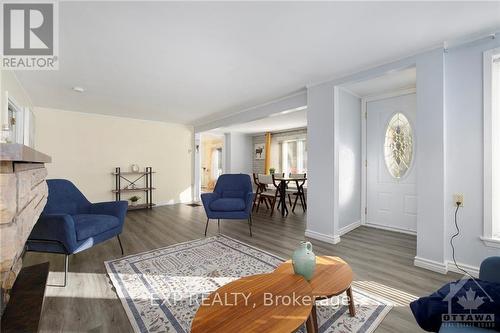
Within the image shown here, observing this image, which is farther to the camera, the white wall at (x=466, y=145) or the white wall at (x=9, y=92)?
the white wall at (x=9, y=92)

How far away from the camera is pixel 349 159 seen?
3676 millimetres

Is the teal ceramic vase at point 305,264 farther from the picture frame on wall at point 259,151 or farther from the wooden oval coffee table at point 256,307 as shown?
the picture frame on wall at point 259,151

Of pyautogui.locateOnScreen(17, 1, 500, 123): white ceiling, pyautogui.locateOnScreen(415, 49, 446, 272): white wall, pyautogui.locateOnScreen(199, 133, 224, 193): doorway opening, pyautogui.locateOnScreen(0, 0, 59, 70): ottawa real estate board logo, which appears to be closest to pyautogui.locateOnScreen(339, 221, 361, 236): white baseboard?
pyautogui.locateOnScreen(415, 49, 446, 272): white wall

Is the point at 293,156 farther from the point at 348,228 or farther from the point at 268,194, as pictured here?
the point at 348,228

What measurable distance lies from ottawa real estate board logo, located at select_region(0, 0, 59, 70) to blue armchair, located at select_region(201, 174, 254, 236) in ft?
8.11

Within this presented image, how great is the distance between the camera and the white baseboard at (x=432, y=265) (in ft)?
7.45

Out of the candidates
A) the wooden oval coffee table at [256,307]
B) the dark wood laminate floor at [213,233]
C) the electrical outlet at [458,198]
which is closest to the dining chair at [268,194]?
the dark wood laminate floor at [213,233]

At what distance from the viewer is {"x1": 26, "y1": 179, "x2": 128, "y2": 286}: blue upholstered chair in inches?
82.3

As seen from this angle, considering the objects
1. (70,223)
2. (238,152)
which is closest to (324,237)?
(70,223)

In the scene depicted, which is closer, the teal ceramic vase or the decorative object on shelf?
the teal ceramic vase

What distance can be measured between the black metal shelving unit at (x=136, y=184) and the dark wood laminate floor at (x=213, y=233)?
94 centimetres

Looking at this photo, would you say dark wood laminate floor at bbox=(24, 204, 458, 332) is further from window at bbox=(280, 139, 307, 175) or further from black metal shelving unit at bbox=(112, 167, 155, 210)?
window at bbox=(280, 139, 307, 175)

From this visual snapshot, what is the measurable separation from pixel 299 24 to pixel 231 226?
315 cm

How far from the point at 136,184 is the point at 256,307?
17.6 ft
